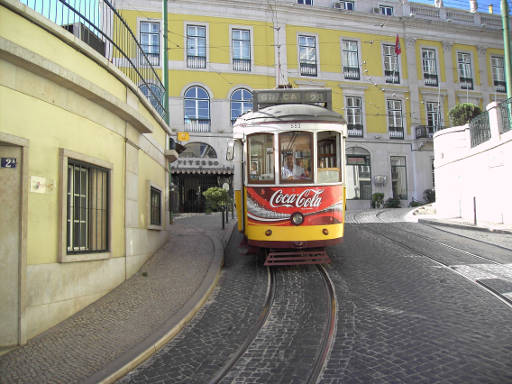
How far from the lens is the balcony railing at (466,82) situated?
30.2m

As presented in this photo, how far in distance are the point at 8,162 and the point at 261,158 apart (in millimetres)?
4449

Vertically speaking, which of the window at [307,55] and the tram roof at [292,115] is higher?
the window at [307,55]

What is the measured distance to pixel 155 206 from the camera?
395 inches

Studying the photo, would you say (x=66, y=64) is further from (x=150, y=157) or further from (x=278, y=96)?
(x=278, y=96)

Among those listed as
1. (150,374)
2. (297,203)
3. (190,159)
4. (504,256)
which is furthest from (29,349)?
(190,159)

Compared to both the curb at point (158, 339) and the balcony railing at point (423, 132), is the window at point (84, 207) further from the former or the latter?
the balcony railing at point (423, 132)

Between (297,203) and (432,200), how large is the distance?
23.3m

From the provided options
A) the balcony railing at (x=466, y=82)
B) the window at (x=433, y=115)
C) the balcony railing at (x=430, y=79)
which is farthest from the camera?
the balcony railing at (x=466, y=82)

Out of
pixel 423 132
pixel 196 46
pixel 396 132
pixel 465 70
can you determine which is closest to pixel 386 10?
pixel 465 70

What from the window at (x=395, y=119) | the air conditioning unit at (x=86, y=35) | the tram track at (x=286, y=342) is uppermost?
the window at (x=395, y=119)

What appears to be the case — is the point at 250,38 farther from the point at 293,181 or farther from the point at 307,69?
the point at 293,181

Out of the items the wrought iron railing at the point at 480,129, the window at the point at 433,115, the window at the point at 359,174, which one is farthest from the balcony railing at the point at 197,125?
the window at the point at 433,115

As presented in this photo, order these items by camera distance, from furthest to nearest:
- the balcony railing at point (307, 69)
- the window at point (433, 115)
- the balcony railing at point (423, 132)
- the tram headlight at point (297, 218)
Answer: the window at point (433, 115) → the balcony railing at point (423, 132) → the balcony railing at point (307, 69) → the tram headlight at point (297, 218)

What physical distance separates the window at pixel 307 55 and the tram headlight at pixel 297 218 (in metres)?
21.0
